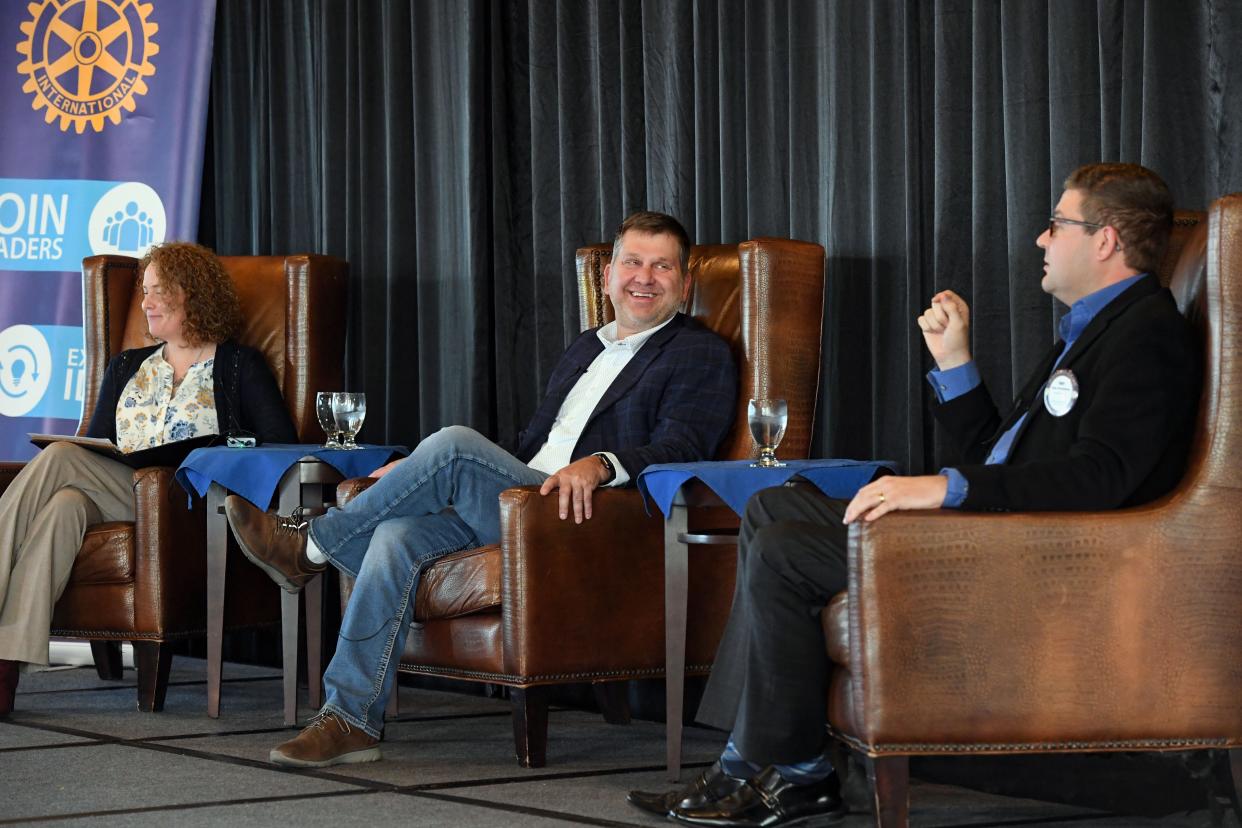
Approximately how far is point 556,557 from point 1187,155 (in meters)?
1.43

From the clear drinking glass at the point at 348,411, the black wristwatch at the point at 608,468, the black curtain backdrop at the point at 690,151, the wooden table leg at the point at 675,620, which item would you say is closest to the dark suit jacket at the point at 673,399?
the black wristwatch at the point at 608,468

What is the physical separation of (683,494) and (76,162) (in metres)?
2.94

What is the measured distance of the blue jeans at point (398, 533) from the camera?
3.22 metres

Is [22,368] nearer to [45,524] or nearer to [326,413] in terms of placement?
[45,524]

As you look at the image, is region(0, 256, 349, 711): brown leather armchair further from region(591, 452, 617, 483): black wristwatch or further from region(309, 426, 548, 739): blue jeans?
region(591, 452, 617, 483): black wristwatch

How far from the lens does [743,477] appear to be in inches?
120

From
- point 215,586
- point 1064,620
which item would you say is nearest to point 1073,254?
point 1064,620

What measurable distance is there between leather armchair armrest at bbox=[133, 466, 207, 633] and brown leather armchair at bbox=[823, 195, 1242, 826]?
2.09 m

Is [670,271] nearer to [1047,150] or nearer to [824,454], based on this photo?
[824,454]

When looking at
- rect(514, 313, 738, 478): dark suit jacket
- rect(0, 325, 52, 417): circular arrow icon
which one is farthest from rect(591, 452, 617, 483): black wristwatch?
rect(0, 325, 52, 417): circular arrow icon

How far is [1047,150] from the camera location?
326cm

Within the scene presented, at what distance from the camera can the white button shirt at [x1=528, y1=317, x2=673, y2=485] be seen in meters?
3.62

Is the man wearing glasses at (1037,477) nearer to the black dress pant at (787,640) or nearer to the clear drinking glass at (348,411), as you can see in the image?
the black dress pant at (787,640)

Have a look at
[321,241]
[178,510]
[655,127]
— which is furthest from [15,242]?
[655,127]
